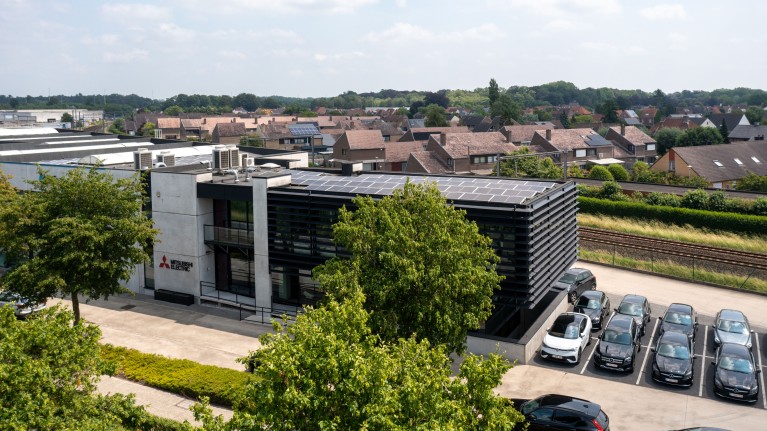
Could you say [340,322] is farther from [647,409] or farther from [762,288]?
[762,288]

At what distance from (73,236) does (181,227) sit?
23.4 ft

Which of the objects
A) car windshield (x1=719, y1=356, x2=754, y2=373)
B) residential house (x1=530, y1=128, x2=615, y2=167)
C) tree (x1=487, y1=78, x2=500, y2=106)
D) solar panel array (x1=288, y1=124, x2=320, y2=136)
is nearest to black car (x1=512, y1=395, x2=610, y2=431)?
car windshield (x1=719, y1=356, x2=754, y2=373)

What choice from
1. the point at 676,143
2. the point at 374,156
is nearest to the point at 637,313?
the point at 374,156

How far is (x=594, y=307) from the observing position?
29188mm

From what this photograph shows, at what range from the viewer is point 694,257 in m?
38.2

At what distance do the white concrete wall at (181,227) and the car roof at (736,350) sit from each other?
21.3 m

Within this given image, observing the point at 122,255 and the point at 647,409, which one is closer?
the point at 647,409

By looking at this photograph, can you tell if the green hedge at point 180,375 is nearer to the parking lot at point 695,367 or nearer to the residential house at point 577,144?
the parking lot at point 695,367

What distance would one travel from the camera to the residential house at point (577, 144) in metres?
82.5

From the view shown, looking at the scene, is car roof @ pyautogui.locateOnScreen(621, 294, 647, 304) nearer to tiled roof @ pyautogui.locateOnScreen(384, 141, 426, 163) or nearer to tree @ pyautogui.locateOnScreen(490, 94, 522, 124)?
tiled roof @ pyautogui.locateOnScreen(384, 141, 426, 163)

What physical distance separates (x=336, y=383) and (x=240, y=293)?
20.2 meters

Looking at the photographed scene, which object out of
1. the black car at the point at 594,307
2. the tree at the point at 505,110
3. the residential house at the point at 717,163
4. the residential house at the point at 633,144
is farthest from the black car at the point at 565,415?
the tree at the point at 505,110

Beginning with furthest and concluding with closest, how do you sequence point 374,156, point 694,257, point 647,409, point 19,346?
point 374,156 → point 694,257 → point 647,409 → point 19,346

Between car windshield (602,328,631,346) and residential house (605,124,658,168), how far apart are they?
2669 inches
